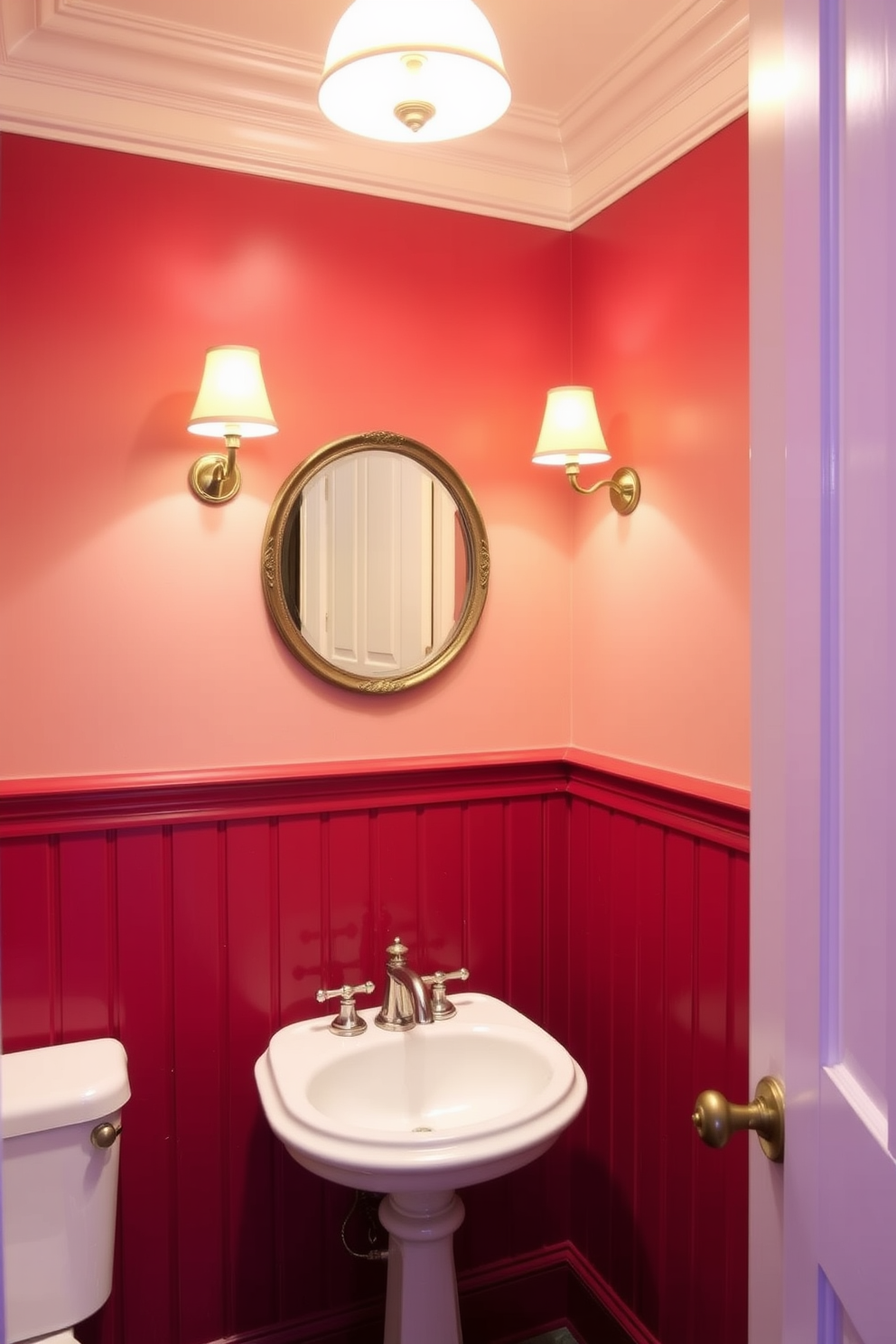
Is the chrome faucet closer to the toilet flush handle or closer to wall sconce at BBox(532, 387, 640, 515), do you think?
the toilet flush handle

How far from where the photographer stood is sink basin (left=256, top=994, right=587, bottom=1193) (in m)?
1.52

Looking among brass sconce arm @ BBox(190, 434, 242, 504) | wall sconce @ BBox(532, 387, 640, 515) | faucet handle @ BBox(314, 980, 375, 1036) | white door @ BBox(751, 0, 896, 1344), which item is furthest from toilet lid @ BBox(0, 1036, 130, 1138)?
Result: wall sconce @ BBox(532, 387, 640, 515)

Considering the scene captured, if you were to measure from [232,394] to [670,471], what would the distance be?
2.67ft

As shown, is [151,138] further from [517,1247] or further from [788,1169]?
[517,1247]

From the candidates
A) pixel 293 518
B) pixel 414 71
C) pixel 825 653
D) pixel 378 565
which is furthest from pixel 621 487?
pixel 825 653

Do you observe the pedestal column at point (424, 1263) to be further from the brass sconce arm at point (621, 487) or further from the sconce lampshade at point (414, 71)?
the sconce lampshade at point (414, 71)

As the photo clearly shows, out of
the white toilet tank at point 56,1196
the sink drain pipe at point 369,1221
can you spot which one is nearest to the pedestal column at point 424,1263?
the sink drain pipe at point 369,1221

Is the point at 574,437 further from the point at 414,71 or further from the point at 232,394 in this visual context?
the point at 414,71

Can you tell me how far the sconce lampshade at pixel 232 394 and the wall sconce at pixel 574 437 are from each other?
0.54 m

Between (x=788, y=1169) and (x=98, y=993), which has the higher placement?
(x=788, y=1169)

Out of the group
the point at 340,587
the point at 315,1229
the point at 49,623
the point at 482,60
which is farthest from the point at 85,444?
the point at 315,1229

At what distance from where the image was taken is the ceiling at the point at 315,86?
1.69 metres

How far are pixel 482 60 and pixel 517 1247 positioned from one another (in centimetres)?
222

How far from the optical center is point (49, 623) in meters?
1.81
